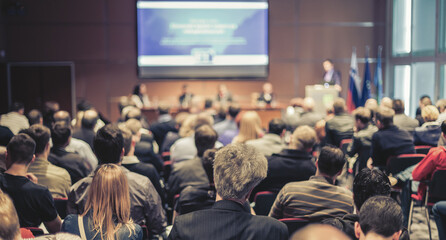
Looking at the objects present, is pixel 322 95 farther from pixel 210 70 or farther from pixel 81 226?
pixel 81 226

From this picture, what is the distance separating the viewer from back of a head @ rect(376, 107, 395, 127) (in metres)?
5.18

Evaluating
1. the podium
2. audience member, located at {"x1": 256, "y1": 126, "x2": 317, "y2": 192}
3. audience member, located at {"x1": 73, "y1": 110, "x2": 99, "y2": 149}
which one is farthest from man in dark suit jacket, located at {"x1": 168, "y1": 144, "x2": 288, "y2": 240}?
the podium

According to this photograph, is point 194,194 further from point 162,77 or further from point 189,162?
point 162,77

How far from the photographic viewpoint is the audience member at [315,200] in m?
3.03

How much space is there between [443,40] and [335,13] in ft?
11.6

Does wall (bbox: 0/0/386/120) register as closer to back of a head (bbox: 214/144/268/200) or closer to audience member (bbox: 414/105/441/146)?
audience member (bbox: 414/105/441/146)

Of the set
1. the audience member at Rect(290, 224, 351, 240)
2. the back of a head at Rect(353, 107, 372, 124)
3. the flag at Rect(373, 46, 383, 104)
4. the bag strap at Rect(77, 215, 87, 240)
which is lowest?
the bag strap at Rect(77, 215, 87, 240)

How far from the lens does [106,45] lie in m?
12.1

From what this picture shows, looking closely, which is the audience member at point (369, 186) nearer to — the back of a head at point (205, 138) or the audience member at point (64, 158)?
the back of a head at point (205, 138)

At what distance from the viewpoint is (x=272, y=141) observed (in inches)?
205

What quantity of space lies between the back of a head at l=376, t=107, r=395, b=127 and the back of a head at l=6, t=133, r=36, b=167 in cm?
368

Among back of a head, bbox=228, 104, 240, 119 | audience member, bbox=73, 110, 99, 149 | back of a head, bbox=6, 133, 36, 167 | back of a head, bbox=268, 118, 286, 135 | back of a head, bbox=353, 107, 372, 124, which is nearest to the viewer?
back of a head, bbox=6, 133, 36, 167

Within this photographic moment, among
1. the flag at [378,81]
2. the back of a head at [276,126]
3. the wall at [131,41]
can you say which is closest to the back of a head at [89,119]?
the back of a head at [276,126]

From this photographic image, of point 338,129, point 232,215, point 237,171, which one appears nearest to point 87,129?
point 338,129
